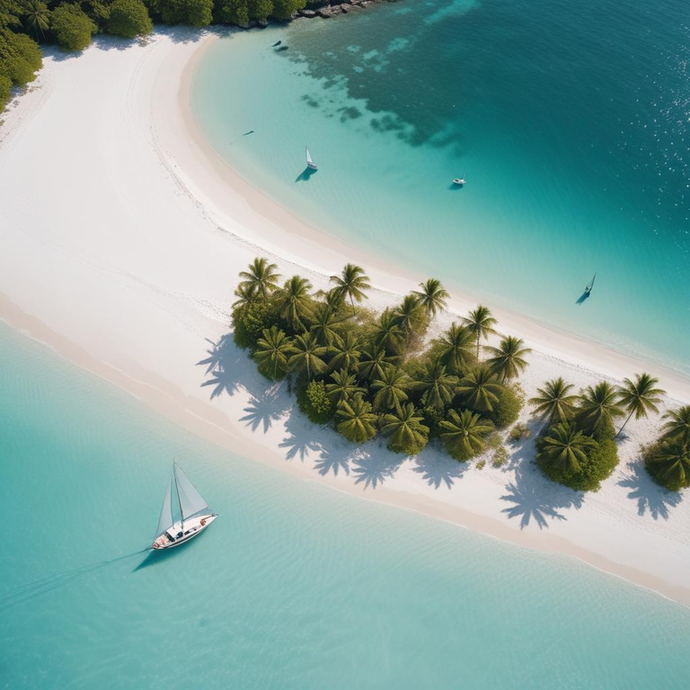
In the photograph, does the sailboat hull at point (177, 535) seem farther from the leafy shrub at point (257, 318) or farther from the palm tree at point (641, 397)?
the palm tree at point (641, 397)

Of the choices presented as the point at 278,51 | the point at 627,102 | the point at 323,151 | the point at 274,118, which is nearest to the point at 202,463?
the point at 323,151

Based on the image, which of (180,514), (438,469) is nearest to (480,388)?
(438,469)

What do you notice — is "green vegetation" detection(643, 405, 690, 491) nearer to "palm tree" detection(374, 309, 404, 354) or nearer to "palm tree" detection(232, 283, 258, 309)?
"palm tree" detection(374, 309, 404, 354)

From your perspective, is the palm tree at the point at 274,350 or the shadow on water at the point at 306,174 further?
the shadow on water at the point at 306,174

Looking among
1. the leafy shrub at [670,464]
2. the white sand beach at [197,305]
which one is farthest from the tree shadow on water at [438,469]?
the leafy shrub at [670,464]

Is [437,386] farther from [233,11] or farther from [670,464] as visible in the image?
[233,11]

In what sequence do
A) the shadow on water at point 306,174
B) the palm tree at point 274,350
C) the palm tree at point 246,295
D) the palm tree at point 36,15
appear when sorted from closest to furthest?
the palm tree at point 274,350, the palm tree at point 246,295, the shadow on water at point 306,174, the palm tree at point 36,15
